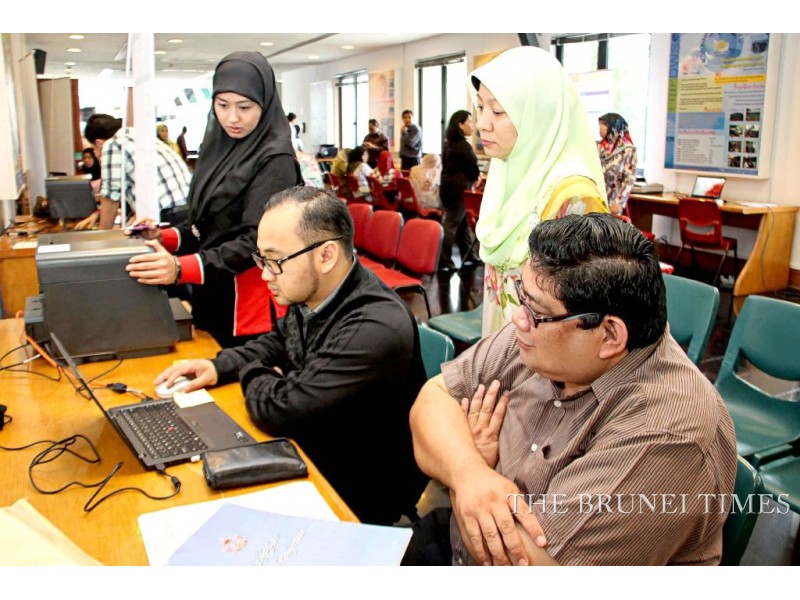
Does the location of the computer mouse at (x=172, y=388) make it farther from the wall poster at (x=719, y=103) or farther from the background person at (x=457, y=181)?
the wall poster at (x=719, y=103)

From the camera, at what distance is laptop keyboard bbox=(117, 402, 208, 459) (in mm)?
1435

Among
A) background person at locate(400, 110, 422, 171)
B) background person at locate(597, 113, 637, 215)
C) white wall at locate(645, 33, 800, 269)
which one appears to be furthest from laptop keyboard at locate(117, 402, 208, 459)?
background person at locate(400, 110, 422, 171)

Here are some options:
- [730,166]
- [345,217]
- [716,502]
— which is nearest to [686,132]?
[730,166]

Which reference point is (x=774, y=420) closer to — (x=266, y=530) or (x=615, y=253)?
(x=615, y=253)

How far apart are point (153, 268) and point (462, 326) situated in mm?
1559

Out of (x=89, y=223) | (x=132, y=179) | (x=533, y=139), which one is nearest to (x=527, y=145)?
(x=533, y=139)

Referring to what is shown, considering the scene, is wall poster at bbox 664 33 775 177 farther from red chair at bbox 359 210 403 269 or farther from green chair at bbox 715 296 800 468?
green chair at bbox 715 296 800 468

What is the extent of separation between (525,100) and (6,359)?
1675 mm

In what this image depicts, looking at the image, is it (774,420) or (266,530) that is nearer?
(266,530)

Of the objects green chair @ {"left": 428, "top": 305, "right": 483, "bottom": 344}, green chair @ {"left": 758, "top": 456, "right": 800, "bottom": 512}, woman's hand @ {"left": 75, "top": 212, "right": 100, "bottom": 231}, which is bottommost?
green chair @ {"left": 758, "top": 456, "right": 800, "bottom": 512}

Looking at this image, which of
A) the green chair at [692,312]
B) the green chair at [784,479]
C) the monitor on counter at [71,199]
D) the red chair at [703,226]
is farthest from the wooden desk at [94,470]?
the red chair at [703,226]

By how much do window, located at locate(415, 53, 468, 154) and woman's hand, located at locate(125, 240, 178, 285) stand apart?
8.55 metres

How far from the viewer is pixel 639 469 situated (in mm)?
1043

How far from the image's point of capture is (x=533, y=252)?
1.17 meters
